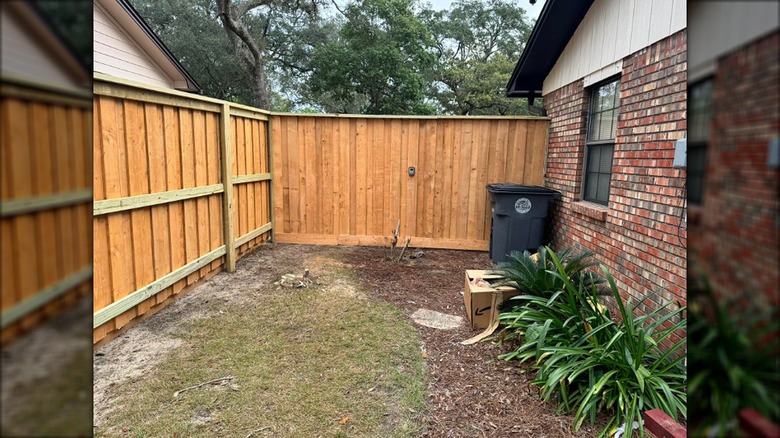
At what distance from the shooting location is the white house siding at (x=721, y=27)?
0.25 metres

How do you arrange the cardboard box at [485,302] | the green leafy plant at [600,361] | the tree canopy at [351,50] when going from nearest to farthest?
the green leafy plant at [600,361], the cardboard box at [485,302], the tree canopy at [351,50]

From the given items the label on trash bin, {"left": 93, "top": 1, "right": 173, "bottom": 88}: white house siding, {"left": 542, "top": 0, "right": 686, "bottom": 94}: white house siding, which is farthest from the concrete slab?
{"left": 93, "top": 1, "right": 173, "bottom": 88}: white house siding

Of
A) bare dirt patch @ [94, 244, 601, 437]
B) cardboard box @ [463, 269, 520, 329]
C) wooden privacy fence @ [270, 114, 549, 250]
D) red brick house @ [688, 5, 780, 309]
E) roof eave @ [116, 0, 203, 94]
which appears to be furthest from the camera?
roof eave @ [116, 0, 203, 94]

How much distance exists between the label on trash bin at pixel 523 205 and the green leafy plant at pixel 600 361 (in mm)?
2459

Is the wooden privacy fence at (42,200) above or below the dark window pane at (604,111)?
below

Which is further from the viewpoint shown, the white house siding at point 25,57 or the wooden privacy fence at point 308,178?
the wooden privacy fence at point 308,178

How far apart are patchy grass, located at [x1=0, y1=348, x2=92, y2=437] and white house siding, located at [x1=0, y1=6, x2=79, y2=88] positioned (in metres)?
0.22

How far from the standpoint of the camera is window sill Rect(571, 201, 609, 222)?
4.15 metres

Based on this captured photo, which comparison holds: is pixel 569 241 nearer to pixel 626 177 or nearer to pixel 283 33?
pixel 626 177

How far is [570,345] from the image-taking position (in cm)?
276

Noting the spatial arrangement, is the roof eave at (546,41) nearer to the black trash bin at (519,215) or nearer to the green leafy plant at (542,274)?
the black trash bin at (519,215)

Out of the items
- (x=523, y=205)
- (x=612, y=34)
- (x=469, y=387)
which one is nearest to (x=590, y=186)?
(x=523, y=205)

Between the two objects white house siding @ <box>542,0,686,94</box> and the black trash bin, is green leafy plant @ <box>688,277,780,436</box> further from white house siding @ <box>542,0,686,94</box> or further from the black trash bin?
the black trash bin

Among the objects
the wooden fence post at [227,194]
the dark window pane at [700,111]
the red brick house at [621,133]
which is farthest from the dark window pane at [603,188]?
the dark window pane at [700,111]
